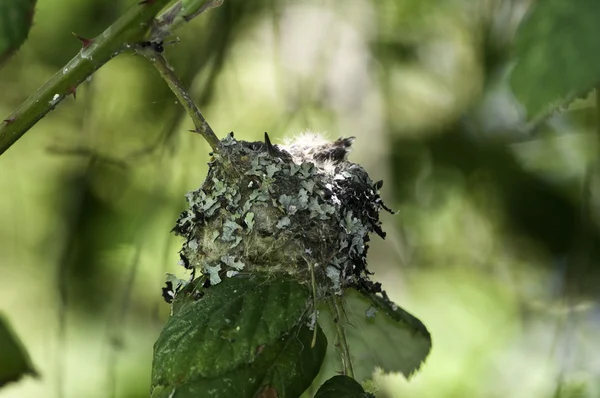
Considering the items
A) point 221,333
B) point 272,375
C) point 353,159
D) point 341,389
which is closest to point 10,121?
point 221,333

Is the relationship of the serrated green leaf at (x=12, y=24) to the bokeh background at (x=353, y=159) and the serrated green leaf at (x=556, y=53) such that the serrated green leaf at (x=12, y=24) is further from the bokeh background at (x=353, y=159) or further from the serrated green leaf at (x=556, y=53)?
the bokeh background at (x=353, y=159)

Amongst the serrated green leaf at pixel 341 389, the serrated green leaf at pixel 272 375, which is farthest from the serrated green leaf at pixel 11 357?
the serrated green leaf at pixel 341 389

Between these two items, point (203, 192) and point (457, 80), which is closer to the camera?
point (203, 192)

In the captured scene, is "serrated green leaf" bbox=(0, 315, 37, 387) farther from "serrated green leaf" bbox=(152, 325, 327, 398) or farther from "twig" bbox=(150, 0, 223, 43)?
"twig" bbox=(150, 0, 223, 43)

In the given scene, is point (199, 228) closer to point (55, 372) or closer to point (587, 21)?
point (587, 21)

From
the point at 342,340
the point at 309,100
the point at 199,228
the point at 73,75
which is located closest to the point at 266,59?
the point at 309,100

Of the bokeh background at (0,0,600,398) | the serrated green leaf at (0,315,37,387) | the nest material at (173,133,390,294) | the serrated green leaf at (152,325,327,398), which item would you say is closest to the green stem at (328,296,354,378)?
the nest material at (173,133,390,294)

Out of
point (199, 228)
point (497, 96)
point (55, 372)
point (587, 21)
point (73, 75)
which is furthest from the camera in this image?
point (497, 96)
